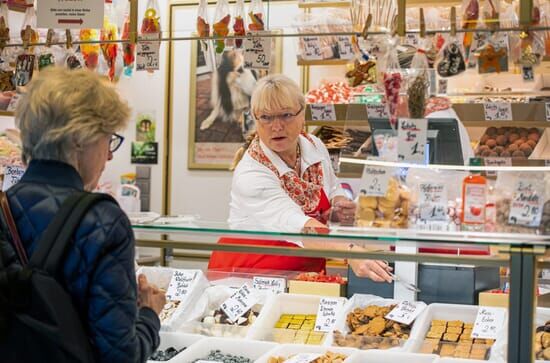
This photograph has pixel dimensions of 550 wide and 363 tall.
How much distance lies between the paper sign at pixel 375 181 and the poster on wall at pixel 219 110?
164 inches

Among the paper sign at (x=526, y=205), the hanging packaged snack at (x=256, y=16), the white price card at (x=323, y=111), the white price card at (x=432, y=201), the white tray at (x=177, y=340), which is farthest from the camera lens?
the white price card at (x=323, y=111)

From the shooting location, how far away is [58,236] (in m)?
1.77

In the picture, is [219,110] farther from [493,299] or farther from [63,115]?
[63,115]

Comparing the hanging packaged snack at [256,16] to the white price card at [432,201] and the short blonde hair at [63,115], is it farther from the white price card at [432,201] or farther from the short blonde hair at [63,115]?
the short blonde hair at [63,115]

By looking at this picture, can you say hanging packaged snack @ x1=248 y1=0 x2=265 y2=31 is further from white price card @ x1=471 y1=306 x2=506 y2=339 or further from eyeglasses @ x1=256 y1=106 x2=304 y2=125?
white price card @ x1=471 y1=306 x2=506 y2=339

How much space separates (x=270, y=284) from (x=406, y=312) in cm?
59

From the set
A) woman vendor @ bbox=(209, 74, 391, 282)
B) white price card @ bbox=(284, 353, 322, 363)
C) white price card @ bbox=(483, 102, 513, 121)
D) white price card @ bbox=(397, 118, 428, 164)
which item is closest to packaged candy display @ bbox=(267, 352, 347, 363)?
white price card @ bbox=(284, 353, 322, 363)

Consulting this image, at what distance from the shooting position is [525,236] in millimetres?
2170

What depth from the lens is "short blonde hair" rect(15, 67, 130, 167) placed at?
187 centimetres

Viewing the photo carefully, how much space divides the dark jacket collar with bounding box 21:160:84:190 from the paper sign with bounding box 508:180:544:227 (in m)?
1.21

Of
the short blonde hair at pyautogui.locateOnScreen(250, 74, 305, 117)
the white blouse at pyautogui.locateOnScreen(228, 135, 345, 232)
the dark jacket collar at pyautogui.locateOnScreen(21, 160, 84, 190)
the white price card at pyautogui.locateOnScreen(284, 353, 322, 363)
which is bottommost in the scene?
the white price card at pyautogui.locateOnScreen(284, 353, 322, 363)

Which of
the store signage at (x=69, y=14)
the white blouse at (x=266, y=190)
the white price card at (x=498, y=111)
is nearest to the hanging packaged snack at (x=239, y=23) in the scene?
the store signage at (x=69, y=14)

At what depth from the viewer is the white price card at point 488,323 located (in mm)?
2730

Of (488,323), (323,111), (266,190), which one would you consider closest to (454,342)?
(488,323)
